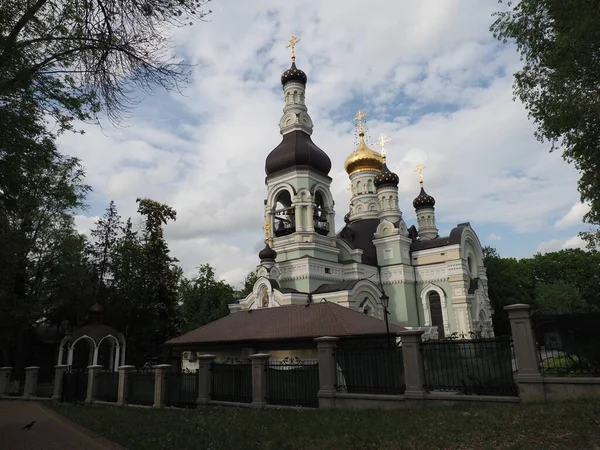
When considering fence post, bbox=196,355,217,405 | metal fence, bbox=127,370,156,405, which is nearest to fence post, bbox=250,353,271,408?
fence post, bbox=196,355,217,405

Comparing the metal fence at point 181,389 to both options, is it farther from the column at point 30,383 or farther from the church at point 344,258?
the church at point 344,258

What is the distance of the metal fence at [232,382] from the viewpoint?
11.4 meters

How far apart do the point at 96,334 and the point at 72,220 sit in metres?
8.02

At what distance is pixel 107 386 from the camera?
15.1 meters

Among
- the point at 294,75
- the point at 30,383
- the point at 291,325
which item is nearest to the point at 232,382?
the point at 291,325

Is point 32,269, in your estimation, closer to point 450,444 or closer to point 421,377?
point 421,377

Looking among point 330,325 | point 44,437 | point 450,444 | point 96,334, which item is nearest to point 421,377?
point 450,444

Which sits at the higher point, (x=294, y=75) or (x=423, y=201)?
(x=294, y=75)

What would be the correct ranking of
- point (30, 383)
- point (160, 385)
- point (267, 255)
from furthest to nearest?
1. point (267, 255)
2. point (30, 383)
3. point (160, 385)

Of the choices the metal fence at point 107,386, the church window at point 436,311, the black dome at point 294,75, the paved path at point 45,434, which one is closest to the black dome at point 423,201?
the church window at point 436,311

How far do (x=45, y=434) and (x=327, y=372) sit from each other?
633 cm

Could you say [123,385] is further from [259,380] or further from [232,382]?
[259,380]

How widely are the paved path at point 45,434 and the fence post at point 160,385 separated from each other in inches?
91.2

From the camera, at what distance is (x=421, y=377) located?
357 inches
